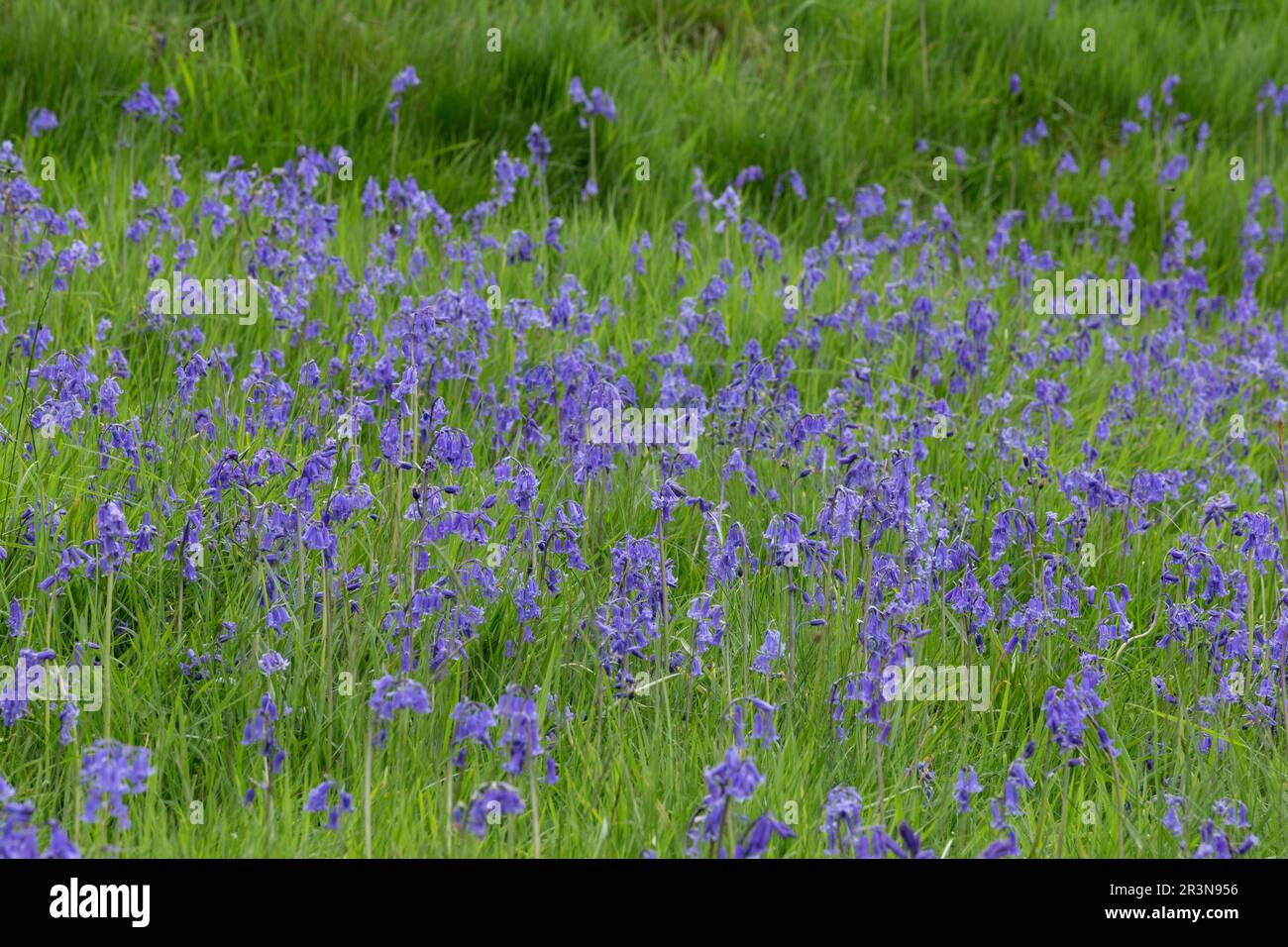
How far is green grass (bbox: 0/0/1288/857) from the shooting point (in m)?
2.96

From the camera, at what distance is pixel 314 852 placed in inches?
103

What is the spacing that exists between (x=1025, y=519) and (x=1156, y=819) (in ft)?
3.64

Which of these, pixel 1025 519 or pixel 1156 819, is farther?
pixel 1025 519

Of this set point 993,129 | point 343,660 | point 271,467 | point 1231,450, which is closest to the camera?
point 343,660

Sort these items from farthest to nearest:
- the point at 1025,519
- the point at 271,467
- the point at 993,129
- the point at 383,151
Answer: the point at 993,129 < the point at 383,151 < the point at 1025,519 < the point at 271,467

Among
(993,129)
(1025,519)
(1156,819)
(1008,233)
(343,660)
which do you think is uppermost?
(993,129)

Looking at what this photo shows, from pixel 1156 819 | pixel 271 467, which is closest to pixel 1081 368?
pixel 1156 819

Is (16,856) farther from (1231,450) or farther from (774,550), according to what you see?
(1231,450)

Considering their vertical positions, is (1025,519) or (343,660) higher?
(1025,519)

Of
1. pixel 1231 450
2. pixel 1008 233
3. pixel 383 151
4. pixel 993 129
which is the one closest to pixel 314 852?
pixel 1231 450

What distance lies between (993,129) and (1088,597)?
495cm

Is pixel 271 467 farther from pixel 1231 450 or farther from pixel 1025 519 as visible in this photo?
pixel 1231 450

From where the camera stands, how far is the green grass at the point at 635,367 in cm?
296

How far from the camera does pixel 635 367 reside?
17.1 feet
